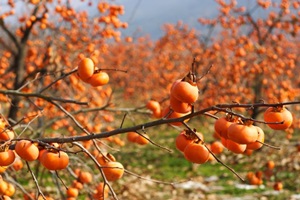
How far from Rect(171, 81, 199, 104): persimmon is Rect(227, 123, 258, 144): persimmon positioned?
0.21 meters

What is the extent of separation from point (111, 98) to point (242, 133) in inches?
130

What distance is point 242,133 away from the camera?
1635 millimetres

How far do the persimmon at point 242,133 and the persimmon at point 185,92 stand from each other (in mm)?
210

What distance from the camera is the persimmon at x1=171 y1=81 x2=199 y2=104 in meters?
1.71

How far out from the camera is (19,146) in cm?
189

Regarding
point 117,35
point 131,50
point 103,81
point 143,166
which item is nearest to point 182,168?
point 143,166

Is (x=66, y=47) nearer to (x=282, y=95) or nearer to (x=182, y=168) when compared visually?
(x=182, y=168)

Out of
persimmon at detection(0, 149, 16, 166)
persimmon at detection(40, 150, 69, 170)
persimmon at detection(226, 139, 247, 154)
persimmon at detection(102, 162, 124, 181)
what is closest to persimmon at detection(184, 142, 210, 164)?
persimmon at detection(226, 139, 247, 154)

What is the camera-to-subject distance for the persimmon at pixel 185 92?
171cm

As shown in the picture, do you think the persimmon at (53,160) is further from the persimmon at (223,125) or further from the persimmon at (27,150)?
the persimmon at (223,125)

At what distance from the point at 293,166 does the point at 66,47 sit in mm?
5244

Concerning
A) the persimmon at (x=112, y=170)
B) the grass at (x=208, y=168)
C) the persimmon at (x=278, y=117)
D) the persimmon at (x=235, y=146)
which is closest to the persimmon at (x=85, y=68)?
the persimmon at (x=112, y=170)

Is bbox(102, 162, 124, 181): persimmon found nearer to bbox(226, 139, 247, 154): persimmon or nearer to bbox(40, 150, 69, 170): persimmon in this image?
bbox(40, 150, 69, 170): persimmon

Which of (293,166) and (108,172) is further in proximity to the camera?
(293,166)
